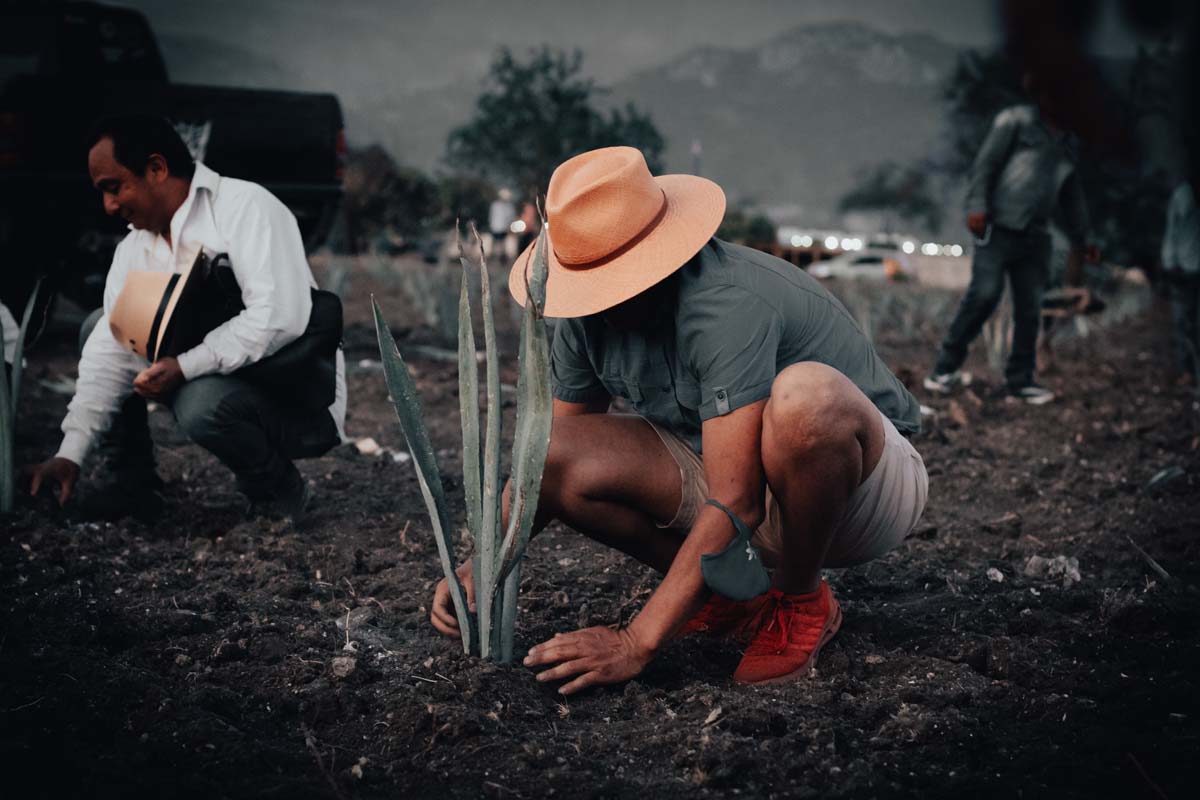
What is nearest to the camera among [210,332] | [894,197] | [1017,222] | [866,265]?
[210,332]

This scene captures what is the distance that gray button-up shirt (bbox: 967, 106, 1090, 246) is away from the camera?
4523mm

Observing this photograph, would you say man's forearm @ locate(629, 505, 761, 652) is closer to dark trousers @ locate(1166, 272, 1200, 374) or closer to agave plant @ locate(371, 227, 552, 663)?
agave plant @ locate(371, 227, 552, 663)

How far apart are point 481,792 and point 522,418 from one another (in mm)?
547

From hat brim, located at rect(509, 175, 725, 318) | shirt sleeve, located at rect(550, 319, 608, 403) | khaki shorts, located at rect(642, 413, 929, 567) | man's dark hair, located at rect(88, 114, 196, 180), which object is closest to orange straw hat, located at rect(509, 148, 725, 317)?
hat brim, located at rect(509, 175, 725, 318)

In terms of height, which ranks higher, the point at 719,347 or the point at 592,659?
the point at 719,347

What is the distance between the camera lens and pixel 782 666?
1.83 meters

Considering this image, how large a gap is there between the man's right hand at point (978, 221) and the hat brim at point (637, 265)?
327 cm

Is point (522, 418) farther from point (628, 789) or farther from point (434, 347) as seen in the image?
point (434, 347)

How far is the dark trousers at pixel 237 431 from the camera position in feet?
8.18

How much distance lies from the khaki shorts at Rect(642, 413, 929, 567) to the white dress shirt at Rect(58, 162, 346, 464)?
42.2 inches

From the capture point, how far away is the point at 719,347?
5.23ft

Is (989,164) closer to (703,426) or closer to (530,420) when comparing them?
(703,426)

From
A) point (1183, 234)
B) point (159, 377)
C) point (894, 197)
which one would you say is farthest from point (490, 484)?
point (894, 197)

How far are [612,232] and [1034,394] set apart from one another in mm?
3702
